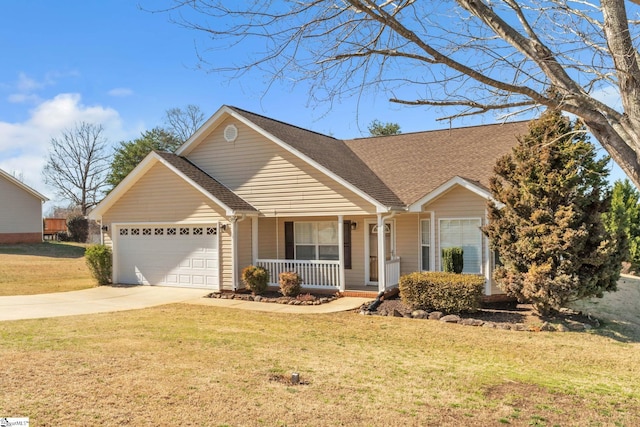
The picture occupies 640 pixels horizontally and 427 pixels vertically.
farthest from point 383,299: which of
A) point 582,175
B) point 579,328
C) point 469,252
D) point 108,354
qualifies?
point 108,354

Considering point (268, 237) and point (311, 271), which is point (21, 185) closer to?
point (268, 237)

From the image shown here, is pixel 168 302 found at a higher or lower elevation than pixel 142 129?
lower

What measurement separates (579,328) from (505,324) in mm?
1725

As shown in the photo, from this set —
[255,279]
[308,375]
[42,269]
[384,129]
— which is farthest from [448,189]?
[384,129]

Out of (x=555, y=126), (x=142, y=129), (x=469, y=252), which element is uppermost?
(x=142, y=129)

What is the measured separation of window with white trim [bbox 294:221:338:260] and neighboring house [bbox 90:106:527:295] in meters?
0.04

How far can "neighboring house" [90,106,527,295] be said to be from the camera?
14391 millimetres

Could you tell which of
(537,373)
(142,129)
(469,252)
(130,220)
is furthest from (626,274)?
(142,129)

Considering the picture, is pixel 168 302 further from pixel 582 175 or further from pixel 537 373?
pixel 582 175

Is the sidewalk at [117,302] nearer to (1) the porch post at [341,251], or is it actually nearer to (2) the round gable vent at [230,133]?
(1) the porch post at [341,251]

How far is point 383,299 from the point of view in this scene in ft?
45.1

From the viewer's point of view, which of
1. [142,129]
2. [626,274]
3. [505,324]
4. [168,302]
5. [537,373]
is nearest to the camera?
[537,373]

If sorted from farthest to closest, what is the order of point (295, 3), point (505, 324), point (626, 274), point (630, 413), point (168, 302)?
point (626, 274), point (168, 302), point (505, 324), point (630, 413), point (295, 3)

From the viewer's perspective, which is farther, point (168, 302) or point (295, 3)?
point (168, 302)
